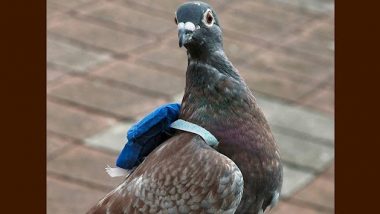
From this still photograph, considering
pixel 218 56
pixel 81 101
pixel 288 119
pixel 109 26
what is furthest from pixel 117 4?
pixel 218 56

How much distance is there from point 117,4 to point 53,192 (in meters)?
3.58

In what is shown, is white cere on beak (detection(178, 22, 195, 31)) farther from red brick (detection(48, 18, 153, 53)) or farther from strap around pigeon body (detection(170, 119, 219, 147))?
red brick (detection(48, 18, 153, 53))

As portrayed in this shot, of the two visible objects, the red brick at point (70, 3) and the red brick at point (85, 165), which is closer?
the red brick at point (85, 165)

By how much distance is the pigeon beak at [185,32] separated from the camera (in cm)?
317

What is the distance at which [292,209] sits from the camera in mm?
6770

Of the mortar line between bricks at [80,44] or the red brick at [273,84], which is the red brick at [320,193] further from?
the mortar line between bricks at [80,44]

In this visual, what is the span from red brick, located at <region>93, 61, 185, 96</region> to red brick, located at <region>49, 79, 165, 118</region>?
6.6 inches

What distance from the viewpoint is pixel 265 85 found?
27.9 ft

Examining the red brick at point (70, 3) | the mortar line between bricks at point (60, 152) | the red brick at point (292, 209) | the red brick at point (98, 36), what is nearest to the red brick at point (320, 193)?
the red brick at point (292, 209)

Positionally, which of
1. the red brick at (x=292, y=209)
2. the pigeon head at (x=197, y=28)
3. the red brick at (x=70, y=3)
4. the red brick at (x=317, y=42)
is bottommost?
the red brick at (x=317, y=42)

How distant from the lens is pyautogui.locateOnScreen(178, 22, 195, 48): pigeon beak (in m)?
3.17

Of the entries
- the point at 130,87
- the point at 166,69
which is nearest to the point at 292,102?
the point at 166,69

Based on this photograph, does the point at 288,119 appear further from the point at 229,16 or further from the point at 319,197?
the point at 229,16

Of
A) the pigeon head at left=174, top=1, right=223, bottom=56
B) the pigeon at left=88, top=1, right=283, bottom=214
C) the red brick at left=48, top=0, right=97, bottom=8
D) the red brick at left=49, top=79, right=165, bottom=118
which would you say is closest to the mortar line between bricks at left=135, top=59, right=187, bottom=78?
the red brick at left=49, top=79, right=165, bottom=118
